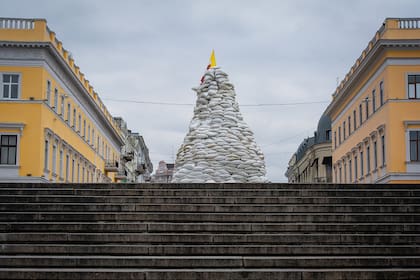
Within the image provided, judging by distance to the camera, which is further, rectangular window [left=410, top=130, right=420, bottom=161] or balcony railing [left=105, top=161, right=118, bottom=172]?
balcony railing [left=105, top=161, right=118, bottom=172]

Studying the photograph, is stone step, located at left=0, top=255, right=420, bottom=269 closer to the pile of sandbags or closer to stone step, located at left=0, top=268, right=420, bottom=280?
stone step, located at left=0, top=268, right=420, bottom=280

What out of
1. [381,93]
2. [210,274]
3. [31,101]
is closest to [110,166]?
[31,101]

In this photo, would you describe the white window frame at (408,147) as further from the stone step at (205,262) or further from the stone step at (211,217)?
the stone step at (205,262)

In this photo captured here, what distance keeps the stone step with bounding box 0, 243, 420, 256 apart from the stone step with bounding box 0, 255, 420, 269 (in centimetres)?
50

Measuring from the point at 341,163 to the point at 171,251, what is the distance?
4090cm

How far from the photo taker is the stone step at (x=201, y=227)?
13.7 metres

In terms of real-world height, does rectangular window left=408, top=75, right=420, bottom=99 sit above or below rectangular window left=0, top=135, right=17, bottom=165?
above

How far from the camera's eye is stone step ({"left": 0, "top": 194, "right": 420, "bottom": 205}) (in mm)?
15539

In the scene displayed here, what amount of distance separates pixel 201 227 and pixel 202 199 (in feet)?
6.49

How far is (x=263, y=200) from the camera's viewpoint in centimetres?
1557

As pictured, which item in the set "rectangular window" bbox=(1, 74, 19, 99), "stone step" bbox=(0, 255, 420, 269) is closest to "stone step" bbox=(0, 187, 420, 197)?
"stone step" bbox=(0, 255, 420, 269)

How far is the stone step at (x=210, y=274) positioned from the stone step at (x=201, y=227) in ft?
7.06

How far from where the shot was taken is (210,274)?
11.4 meters

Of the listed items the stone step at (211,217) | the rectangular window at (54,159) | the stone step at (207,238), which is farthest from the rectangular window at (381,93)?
the stone step at (207,238)
